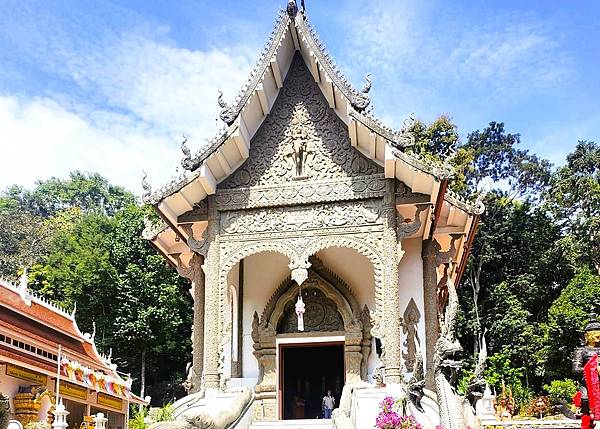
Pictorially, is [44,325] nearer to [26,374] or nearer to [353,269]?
[26,374]

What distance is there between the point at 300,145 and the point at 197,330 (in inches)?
140

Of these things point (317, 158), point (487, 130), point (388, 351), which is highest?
point (487, 130)

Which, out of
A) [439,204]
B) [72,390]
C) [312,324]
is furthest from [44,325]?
[439,204]

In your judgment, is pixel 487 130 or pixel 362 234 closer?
pixel 362 234

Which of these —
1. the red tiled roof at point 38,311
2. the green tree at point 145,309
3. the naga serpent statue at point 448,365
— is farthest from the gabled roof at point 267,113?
the green tree at point 145,309

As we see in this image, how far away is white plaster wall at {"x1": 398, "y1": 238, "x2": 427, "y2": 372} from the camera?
1173 centimetres

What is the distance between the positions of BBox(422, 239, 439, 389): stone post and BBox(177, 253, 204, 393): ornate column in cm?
371

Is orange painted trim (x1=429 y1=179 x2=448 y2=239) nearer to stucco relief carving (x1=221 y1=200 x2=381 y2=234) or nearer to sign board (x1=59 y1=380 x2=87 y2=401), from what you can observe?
stucco relief carving (x1=221 y1=200 x2=381 y2=234)

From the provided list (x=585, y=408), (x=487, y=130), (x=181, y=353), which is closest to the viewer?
(x=585, y=408)

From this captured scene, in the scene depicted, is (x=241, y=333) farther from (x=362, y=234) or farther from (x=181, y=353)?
(x=181, y=353)

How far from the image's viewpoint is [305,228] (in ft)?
36.7

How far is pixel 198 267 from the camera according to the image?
12.3 m

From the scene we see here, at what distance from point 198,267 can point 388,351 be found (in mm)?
3868

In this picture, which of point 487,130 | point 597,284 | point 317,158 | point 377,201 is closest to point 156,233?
point 317,158
